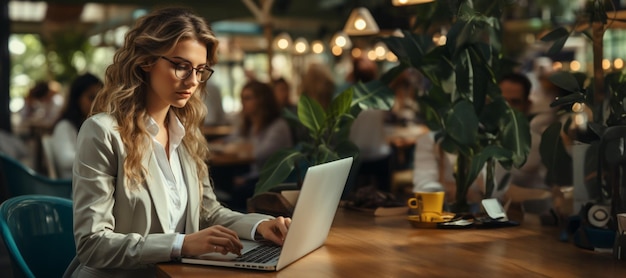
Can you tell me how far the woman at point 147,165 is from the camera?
2.17 meters

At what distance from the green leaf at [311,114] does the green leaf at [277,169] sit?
15 centimetres

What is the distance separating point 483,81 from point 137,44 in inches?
49.7

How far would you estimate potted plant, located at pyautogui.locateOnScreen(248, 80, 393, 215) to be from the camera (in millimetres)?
2922

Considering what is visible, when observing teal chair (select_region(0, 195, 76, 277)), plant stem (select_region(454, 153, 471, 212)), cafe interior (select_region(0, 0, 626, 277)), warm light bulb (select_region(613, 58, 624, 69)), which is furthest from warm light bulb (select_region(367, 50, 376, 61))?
teal chair (select_region(0, 195, 76, 277))

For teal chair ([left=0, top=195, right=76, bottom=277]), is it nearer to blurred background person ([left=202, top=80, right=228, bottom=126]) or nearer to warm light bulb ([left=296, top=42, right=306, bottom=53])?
blurred background person ([left=202, top=80, right=228, bottom=126])

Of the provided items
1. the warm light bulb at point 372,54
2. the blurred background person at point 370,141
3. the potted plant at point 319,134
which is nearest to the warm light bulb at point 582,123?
the potted plant at point 319,134

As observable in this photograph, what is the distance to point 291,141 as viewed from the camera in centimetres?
611

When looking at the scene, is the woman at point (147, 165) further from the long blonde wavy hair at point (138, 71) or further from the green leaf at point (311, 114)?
the green leaf at point (311, 114)

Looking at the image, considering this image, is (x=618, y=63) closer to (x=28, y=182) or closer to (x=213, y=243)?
(x=28, y=182)

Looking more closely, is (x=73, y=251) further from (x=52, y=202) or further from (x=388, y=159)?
(x=388, y=159)

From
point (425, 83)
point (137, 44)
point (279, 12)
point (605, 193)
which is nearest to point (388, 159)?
point (425, 83)

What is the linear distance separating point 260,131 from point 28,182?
83.4 inches

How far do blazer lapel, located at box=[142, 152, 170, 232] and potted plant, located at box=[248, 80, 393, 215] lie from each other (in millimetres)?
551

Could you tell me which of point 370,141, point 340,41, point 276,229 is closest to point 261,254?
point 276,229
